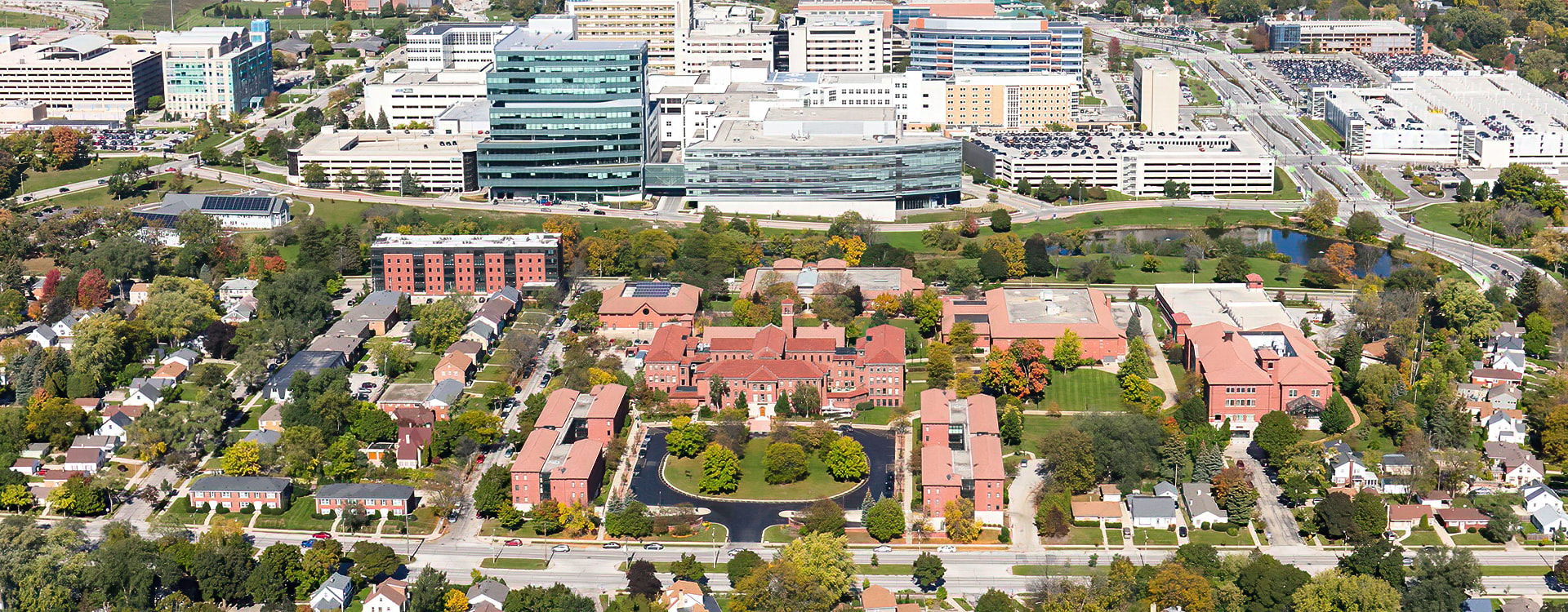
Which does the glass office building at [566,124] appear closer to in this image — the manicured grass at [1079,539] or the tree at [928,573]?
the manicured grass at [1079,539]

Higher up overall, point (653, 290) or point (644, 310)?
point (653, 290)

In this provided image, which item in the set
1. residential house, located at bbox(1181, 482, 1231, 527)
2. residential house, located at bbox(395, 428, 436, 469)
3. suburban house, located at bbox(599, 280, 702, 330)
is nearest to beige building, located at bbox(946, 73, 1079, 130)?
suburban house, located at bbox(599, 280, 702, 330)

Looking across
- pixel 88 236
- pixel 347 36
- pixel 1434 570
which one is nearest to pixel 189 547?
pixel 1434 570

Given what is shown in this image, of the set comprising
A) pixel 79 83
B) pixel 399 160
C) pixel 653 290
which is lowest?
pixel 653 290

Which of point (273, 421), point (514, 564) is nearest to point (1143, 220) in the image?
point (273, 421)

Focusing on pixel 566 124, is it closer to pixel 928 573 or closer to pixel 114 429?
pixel 114 429

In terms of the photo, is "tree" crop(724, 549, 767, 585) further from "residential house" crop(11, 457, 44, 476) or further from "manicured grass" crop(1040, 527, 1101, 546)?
"residential house" crop(11, 457, 44, 476)
